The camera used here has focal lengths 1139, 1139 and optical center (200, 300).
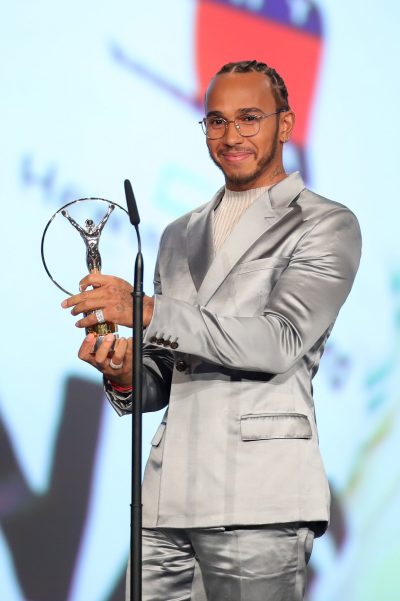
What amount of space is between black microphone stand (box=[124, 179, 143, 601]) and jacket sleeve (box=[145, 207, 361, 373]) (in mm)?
123

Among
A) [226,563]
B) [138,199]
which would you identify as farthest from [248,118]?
[138,199]

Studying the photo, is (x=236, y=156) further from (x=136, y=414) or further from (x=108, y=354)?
(x=136, y=414)

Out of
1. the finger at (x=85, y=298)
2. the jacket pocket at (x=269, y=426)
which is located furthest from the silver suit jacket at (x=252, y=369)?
the finger at (x=85, y=298)

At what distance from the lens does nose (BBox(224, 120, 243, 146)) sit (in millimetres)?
2146

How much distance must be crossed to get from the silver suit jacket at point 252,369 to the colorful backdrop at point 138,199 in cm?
109

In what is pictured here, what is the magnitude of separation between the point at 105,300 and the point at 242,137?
0.50 meters

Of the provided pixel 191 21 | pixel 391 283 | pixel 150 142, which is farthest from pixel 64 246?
pixel 391 283

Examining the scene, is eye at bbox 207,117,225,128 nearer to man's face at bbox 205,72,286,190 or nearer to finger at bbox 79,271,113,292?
man's face at bbox 205,72,286,190

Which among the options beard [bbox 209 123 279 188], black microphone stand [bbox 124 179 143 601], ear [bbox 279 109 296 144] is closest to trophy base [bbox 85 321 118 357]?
black microphone stand [bbox 124 179 143 601]

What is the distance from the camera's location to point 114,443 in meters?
3.35

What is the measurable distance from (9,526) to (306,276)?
1650 mm

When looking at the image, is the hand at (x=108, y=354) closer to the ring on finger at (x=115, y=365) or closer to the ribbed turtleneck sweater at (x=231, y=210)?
the ring on finger at (x=115, y=365)

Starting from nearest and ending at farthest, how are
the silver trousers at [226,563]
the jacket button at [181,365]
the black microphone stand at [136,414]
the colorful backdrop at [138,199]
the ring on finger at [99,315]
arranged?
1. the black microphone stand at [136,414]
2. the ring on finger at [99,315]
3. the silver trousers at [226,563]
4. the jacket button at [181,365]
5. the colorful backdrop at [138,199]

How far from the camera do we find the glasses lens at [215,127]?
217 centimetres
